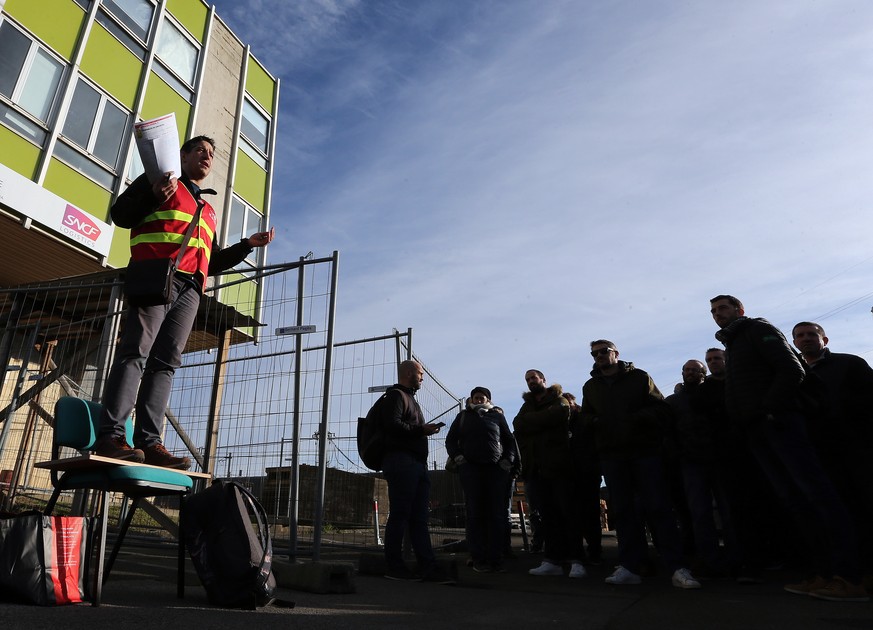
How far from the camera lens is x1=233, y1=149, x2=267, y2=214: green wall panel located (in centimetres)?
1421

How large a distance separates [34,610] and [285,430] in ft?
8.20

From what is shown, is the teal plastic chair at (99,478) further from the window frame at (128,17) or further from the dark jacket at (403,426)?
the window frame at (128,17)

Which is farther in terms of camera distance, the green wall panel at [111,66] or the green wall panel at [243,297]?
the green wall panel at [111,66]

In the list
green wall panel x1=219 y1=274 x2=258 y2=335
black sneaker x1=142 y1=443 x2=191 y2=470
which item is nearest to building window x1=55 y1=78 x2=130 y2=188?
green wall panel x1=219 y1=274 x2=258 y2=335

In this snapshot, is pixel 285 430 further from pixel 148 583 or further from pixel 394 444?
pixel 148 583

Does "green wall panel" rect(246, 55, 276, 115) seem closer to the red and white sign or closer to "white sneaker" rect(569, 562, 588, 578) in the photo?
the red and white sign

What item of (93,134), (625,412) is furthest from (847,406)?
(93,134)

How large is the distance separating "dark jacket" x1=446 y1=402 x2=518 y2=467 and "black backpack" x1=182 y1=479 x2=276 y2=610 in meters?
2.92

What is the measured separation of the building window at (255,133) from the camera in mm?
14945

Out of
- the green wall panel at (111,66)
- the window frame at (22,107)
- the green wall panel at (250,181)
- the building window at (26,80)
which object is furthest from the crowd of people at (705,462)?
the green wall panel at (250,181)

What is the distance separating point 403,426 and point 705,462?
240 centimetres

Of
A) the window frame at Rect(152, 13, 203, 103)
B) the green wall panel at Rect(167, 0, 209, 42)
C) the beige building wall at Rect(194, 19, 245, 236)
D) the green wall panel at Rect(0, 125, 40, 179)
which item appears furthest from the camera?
the beige building wall at Rect(194, 19, 245, 236)

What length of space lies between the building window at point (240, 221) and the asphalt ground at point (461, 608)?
32.7 feet

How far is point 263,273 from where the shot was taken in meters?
5.16
